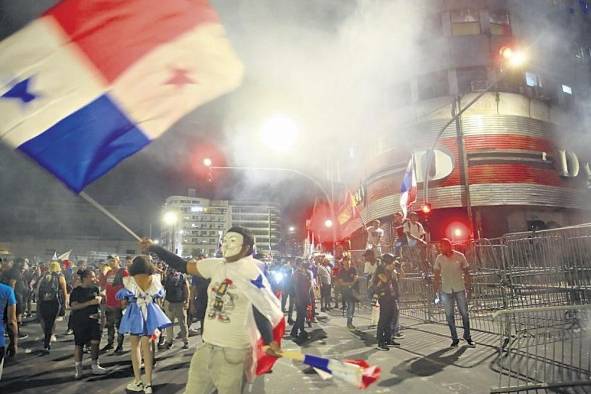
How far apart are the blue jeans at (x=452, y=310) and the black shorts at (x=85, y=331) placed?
20.5ft

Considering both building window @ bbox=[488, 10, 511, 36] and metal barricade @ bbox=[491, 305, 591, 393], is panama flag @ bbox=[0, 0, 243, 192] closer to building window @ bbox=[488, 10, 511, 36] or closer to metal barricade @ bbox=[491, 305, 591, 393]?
metal barricade @ bbox=[491, 305, 591, 393]

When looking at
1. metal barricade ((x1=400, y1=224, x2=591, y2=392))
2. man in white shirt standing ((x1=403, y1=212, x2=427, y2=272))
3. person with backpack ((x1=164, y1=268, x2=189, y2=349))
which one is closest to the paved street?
person with backpack ((x1=164, y1=268, x2=189, y2=349))

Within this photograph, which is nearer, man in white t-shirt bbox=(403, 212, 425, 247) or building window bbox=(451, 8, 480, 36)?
man in white t-shirt bbox=(403, 212, 425, 247)

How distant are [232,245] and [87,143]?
1600 mm

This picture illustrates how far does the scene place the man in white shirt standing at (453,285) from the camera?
750 cm

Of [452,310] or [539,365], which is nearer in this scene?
[539,365]

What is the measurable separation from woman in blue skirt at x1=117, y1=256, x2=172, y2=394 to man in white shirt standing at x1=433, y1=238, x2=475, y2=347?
519 centimetres

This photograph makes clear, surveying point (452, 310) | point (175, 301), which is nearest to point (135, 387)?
point (175, 301)

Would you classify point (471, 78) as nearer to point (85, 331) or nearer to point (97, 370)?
point (85, 331)

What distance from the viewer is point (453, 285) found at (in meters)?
7.63

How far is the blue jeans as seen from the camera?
24.4 feet

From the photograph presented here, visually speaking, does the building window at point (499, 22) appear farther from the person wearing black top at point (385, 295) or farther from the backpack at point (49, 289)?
the backpack at point (49, 289)

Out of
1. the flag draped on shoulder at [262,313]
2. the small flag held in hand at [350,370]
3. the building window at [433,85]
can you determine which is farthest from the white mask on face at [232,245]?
the building window at [433,85]

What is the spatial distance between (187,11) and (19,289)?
9.33m
